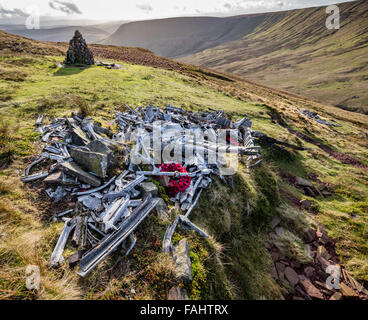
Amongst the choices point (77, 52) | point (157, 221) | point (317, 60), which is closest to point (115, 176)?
point (157, 221)

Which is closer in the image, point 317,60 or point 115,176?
point 115,176

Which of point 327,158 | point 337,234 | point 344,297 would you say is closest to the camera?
point 344,297

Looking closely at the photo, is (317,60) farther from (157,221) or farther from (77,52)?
(157,221)

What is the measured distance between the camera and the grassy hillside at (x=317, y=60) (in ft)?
255

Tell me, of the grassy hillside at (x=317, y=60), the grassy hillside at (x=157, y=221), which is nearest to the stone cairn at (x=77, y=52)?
the grassy hillside at (x=157, y=221)

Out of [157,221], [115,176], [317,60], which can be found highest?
[317,60]

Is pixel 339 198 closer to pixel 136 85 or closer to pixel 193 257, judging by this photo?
pixel 193 257

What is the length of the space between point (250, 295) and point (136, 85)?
16.5 meters

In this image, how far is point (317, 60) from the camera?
414 feet

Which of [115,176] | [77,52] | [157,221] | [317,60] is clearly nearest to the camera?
[157,221]

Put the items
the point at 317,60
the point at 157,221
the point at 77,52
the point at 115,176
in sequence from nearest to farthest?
the point at 157,221
the point at 115,176
the point at 77,52
the point at 317,60

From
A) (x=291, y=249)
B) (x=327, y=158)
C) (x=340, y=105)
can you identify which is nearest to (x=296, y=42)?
(x=340, y=105)

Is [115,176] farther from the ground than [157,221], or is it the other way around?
[115,176]
